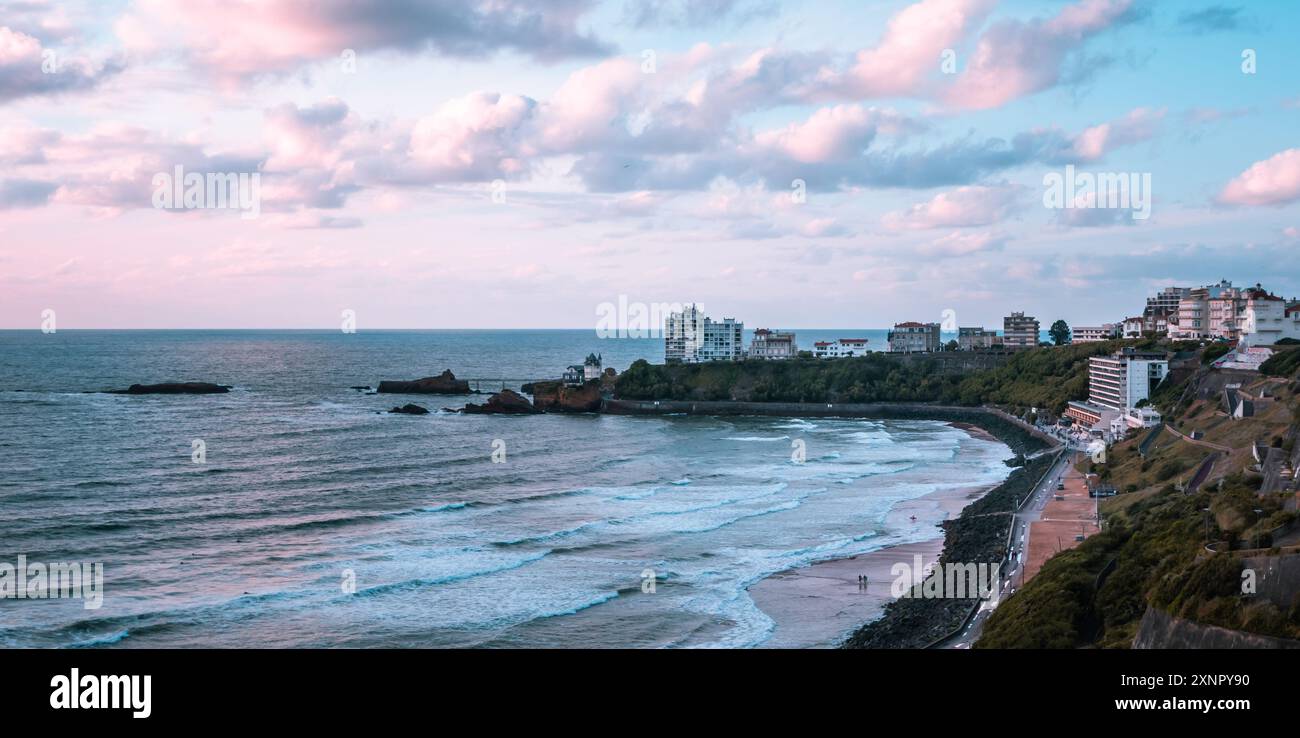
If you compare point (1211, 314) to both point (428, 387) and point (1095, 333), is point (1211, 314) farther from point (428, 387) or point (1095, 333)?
point (428, 387)

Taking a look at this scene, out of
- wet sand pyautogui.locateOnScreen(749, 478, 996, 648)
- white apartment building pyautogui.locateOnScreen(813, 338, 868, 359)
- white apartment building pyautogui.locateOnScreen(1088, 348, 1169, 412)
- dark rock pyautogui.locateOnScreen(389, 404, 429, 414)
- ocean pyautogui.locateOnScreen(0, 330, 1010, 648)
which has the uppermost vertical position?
white apartment building pyautogui.locateOnScreen(813, 338, 868, 359)

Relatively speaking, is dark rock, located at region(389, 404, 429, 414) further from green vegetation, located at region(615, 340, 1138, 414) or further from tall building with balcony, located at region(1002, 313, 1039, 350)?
tall building with balcony, located at region(1002, 313, 1039, 350)

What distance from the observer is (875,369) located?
4035 inches

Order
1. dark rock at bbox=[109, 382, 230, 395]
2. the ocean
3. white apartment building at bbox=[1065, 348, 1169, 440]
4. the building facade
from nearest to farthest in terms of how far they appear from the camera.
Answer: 1. the ocean
2. white apartment building at bbox=[1065, 348, 1169, 440]
3. dark rock at bbox=[109, 382, 230, 395]
4. the building facade

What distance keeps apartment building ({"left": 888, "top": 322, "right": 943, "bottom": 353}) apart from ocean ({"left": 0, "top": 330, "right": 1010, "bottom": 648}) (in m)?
46.1

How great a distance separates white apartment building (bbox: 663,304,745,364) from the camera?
121 metres

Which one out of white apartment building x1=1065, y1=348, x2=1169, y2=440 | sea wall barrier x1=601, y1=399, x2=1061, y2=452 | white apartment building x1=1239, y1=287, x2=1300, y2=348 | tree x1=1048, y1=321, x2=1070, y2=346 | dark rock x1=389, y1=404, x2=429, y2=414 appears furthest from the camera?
tree x1=1048, y1=321, x2=1070, y2=346

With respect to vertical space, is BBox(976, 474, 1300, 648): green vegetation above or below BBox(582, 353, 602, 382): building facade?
below

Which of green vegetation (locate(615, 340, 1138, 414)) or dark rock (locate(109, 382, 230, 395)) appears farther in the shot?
dark rock (locate(109, 382, 230, 395))

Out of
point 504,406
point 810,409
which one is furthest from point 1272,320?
point 504,406

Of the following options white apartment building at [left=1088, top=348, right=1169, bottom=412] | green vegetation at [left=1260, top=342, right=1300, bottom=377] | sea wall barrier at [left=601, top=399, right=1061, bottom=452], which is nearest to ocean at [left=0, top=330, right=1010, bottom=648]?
white apartment building at [left=1088, top=348, right=1169, bottom=412]

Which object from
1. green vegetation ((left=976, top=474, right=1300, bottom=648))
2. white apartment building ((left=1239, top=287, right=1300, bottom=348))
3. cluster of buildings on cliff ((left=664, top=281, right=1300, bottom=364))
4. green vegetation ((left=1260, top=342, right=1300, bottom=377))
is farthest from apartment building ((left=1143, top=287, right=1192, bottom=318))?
green vegetation ((left=976, top=474, right=1300, bottom=648))

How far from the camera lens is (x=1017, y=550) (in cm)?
3328
